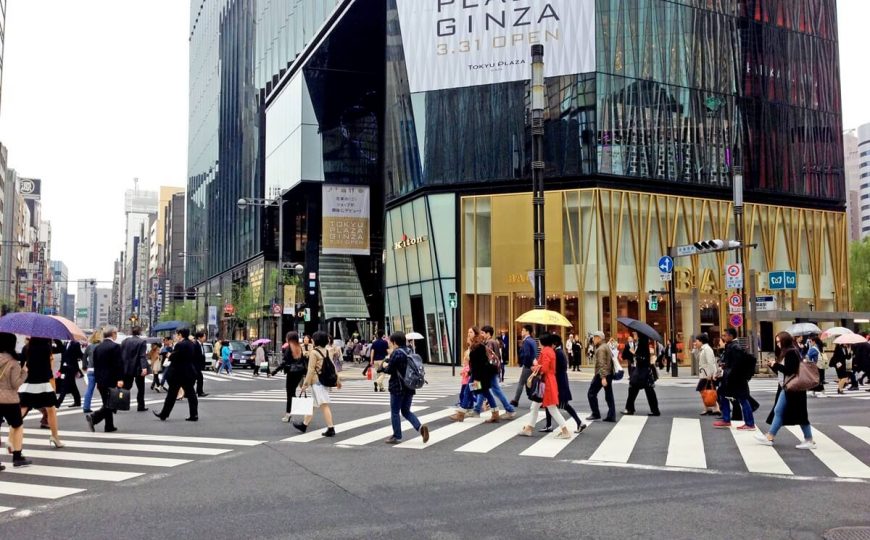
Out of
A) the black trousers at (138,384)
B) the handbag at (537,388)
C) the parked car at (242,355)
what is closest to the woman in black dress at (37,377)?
the black trousers at (138,384)

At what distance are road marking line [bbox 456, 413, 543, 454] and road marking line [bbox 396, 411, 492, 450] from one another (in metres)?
0.54

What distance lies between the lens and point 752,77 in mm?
42062

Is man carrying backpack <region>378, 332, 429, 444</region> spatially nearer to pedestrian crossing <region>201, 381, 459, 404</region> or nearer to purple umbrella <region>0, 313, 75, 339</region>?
purple umbrella <region>0, 313, 75, 339</region>

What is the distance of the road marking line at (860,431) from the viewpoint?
1203cm

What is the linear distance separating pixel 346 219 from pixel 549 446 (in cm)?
4611

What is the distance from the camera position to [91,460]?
32.6 feet

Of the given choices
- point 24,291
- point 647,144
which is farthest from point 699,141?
point 24,291

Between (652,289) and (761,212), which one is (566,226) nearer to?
(652,289)

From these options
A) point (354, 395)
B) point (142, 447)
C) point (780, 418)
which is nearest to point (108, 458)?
point (142, 447)

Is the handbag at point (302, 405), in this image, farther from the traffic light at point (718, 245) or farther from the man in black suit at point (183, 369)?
the traffic light at point (718, 245)

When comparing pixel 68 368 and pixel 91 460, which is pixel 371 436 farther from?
pixel 68 368

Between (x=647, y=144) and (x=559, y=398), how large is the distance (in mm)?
28869

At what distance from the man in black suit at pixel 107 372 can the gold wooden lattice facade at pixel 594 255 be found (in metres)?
26.6

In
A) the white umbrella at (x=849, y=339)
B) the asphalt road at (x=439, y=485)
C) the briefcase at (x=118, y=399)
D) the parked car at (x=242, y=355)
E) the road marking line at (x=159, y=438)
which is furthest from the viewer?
the parked car at (x=242, y=355)
